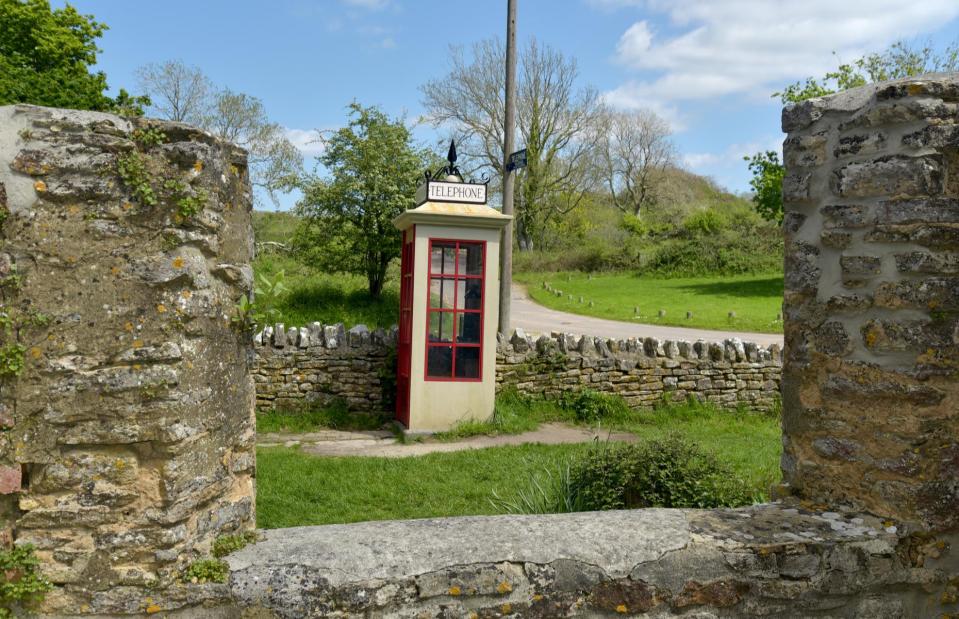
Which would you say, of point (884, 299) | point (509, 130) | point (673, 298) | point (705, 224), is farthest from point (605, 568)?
point (705, 224)

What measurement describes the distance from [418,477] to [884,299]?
4626 millimetres

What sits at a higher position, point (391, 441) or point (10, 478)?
point (10, 478)

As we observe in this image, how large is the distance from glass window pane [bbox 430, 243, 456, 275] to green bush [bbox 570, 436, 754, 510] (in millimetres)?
4315

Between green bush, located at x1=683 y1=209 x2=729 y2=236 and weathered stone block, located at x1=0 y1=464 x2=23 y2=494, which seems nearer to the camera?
weathered stone block, located at x1=0 y1=464 x2=23 y2=494

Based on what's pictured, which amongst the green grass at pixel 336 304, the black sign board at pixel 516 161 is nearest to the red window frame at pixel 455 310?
the black sign board at pixel 516 161

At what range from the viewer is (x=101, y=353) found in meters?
2.47

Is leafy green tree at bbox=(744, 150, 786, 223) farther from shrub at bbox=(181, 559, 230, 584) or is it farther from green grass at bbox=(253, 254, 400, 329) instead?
shrub at bbox=(181, 559, 230, 584)

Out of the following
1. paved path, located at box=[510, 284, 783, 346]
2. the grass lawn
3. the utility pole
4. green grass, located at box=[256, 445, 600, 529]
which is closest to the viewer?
green grass, located at box=[256, 445, 600, 529]

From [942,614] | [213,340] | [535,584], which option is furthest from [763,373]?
[213,340]

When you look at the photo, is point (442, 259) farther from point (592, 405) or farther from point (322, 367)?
point (592, 405)

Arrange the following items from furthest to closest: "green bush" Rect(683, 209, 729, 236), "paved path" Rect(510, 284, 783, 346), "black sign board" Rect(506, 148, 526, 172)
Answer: "green bush" Rect(683, 209, 729, 236)
"paved path" Rect(510, 284, 783, 346)
"black sign board" Rect(506, 148, 526, 172)

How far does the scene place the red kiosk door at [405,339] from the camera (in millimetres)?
8922

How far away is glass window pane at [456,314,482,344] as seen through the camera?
352 inches

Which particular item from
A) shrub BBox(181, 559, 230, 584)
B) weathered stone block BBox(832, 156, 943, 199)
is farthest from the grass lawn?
shrub BBox(181, 559, 230, 584)
